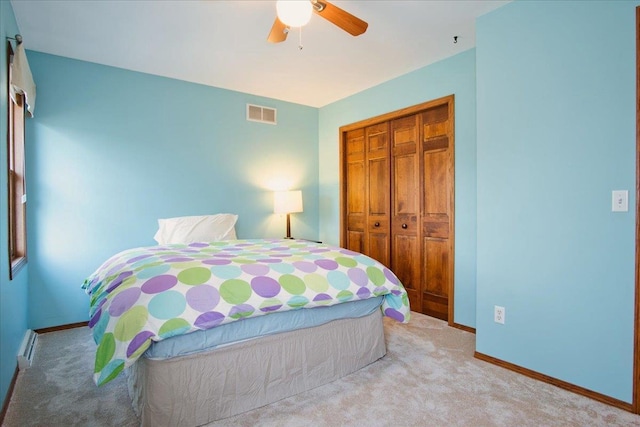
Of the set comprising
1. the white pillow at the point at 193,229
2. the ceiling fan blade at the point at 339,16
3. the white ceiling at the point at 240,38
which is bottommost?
the white pillow at the point at 193,229

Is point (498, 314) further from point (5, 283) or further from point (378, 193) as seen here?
point (5, 283)

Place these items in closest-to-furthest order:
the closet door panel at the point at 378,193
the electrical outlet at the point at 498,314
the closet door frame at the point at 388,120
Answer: the electrical outlet at the point at 498,314 → the closet door frame at the point at 388,120 → the closet door panel at the point at 378,193

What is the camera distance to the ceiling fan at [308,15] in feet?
5.84

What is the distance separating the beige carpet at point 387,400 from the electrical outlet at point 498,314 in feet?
1.04

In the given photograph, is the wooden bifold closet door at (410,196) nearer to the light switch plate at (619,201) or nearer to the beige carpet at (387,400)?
the beige carpet at (387,400)

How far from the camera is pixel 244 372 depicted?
176 cm

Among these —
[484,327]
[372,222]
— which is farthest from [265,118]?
[484,327]

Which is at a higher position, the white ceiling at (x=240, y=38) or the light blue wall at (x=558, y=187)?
the white ceiling at (x=240, y=38)

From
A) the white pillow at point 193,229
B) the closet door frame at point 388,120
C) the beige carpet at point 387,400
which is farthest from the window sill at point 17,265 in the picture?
the closet door frame at point 388,120

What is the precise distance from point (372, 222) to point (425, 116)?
52.7 inches

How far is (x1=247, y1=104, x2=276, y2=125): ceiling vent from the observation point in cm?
412

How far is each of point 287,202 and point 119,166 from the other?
1797 millimetres

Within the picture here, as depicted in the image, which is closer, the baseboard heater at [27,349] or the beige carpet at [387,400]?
the beige carpet at [387,400]

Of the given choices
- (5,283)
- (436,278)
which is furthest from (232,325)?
(436,278)
